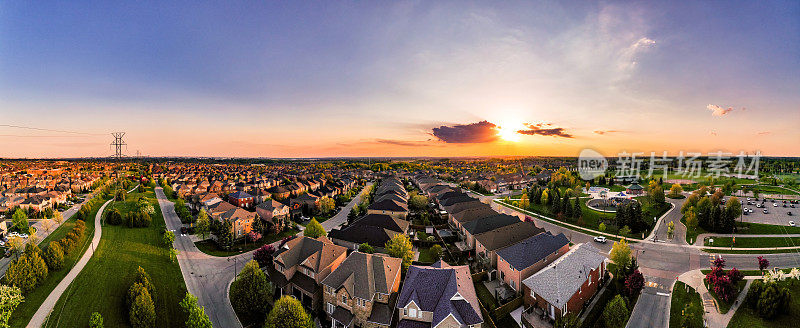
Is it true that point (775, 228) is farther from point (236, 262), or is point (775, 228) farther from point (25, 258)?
point (25, 258)

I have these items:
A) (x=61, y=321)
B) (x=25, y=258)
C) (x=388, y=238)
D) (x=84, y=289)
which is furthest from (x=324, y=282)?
(x=25, y=258)

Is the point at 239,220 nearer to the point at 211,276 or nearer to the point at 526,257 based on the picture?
the point at 211,276

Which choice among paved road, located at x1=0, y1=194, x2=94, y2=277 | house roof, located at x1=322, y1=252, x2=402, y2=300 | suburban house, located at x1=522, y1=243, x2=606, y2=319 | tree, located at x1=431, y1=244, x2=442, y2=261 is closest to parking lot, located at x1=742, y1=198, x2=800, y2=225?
suburban house, located at x1=522, y1=243, x2=606, y2=319

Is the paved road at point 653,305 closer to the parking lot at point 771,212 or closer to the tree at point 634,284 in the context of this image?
the tree at point 634,284

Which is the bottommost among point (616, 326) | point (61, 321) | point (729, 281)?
point (61, 321)

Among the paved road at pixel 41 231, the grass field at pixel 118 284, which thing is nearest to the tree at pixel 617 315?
the grass field at pixel 118 284

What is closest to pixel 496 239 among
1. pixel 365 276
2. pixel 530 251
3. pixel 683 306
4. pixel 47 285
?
pixel 530 251
